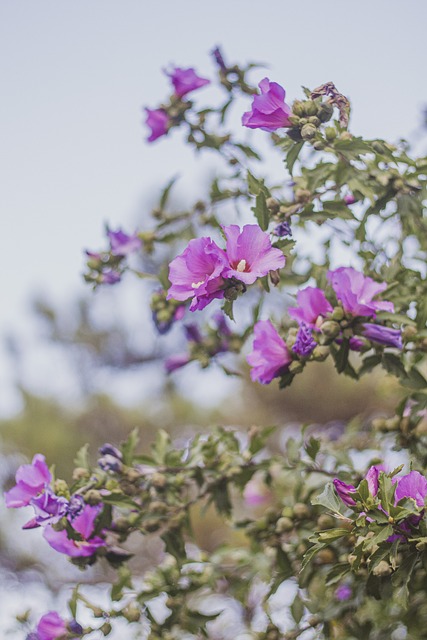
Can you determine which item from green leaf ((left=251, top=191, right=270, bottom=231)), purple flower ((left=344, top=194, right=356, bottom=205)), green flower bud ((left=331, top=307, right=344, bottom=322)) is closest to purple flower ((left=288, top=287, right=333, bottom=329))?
green flower bud ((left=331, top=307, right=344, bottom=322))

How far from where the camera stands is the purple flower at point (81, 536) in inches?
43.0

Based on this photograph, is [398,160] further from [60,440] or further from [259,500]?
[60,440]

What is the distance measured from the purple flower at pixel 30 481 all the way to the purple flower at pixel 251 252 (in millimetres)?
425

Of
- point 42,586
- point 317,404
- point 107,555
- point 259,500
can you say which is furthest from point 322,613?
point 317,404

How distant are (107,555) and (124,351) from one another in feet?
23.2

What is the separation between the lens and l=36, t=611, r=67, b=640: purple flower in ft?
3.76

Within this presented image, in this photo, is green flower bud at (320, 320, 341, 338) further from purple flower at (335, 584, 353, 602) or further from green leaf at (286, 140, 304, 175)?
purple flower at (335, 584, 353, 602)

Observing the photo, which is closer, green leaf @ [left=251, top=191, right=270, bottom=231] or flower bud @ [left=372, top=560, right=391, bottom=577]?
flower bud @ [left=372, top=560, right=391, bottom=577]

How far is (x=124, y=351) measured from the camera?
8.20 metres

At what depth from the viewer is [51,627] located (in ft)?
3.77

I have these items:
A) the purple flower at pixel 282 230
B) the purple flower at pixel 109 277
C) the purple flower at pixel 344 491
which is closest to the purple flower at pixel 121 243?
the purple flower at pixel 109 277

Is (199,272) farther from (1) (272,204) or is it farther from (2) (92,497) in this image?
(2) (92,497)

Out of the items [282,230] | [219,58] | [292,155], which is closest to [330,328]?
[282,230]

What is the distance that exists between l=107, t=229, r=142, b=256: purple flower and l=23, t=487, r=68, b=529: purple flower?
0.57 m
